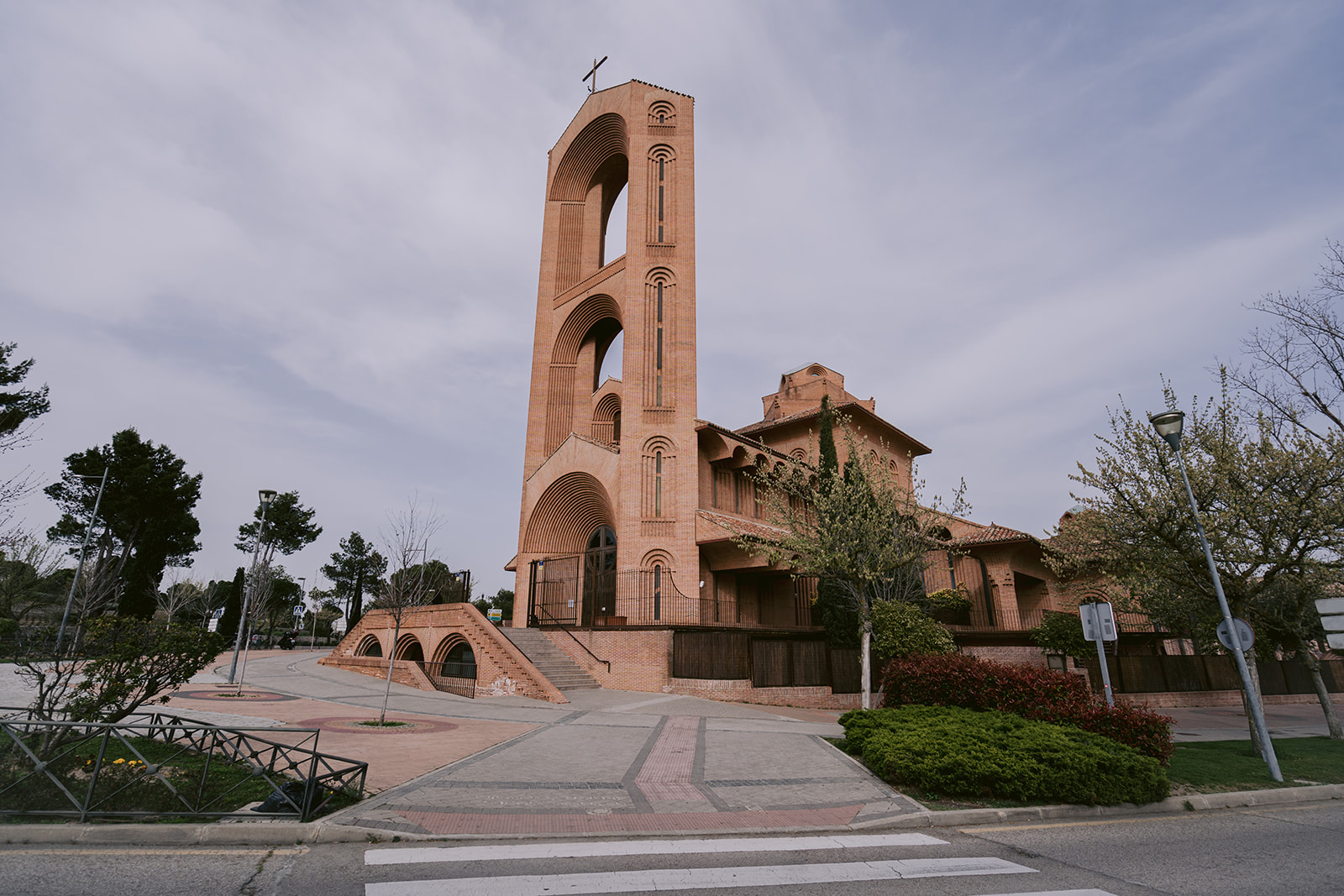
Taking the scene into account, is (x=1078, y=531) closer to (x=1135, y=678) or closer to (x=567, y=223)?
(x=1135, y=678)

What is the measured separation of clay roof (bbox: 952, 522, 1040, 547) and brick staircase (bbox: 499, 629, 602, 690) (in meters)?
17.1

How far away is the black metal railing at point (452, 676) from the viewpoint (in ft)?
62.1

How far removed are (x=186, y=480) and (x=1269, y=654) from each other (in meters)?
57.6

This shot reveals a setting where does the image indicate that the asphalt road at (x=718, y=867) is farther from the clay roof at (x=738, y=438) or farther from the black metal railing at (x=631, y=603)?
the clay roof at (x=738, y=438)

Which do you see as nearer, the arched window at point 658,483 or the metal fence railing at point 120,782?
the metal fence railing at point 120,782

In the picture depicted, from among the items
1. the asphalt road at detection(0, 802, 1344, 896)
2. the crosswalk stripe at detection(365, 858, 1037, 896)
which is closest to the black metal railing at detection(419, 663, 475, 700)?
the asphalt road at detection(0, 802, 1344, 896)

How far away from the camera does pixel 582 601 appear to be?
2522 centimetres

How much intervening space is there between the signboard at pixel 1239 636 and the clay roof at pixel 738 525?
1283cm

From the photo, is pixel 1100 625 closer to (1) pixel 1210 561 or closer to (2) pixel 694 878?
(1) pixel 1210 561

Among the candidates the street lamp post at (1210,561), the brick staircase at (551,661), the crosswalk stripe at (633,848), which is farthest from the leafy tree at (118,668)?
the street lamp post at (1210,561)

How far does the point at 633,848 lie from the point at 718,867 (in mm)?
818

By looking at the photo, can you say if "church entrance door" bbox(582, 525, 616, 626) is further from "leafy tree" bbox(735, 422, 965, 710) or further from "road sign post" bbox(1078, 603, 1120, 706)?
"road sign post" bbox(1078, 603, 1120, 706)

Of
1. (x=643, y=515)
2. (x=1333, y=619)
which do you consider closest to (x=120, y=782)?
(x=1333, y=619)

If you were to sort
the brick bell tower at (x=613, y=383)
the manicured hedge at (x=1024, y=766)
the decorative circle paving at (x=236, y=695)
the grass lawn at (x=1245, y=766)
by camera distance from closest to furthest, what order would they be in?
1. the manicured hedge at (x=1024, y=766)
2. the grass lawn at (x=1245, y=766)
3. the decorative circle paving at (x=236, y=695)
4. the brick bell tower at (x=613, y=383)
